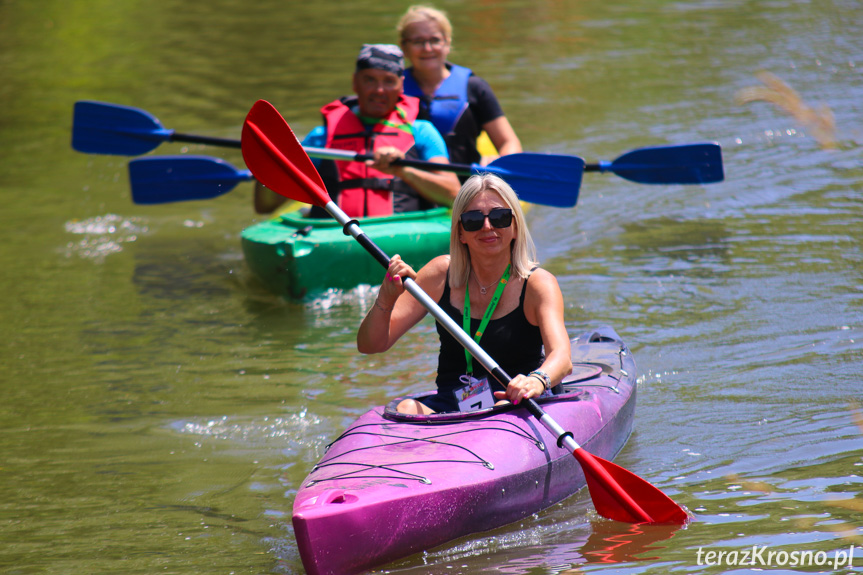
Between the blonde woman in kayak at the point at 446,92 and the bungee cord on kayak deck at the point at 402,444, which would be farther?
the blonde woman in kayak at the point at 446,92

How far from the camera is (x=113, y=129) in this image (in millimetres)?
6641

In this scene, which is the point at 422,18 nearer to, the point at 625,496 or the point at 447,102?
the point at 447,102

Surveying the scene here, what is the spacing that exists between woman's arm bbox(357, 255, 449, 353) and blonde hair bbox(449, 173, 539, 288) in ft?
0.22

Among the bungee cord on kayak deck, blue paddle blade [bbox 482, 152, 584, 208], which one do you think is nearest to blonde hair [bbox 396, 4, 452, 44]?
blue paddle blade [bbox 482, 152, 584, 208]

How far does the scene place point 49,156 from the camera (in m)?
9.84

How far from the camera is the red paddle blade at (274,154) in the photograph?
4004 millimetres

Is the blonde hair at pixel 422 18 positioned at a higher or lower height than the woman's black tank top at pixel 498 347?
higher

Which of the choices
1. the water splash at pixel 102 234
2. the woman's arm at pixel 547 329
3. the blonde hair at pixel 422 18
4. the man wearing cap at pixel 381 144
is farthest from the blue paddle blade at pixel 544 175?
the water splash at pixel 102 234

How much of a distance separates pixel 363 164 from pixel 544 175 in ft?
3.60

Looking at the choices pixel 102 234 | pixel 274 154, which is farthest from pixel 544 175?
pixel 102 234

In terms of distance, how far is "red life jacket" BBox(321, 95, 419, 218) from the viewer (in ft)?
18.9

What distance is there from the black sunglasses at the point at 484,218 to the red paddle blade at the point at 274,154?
3.02ft

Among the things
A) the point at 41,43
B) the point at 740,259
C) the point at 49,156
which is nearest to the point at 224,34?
the point at 41,43

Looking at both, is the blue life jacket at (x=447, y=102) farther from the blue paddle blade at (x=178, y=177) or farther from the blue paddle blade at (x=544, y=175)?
the blue paddle blade at (x=178, y=177)
